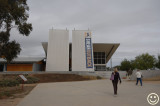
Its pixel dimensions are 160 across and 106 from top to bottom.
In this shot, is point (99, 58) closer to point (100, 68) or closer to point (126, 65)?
point (100, 68)

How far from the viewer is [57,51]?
1350 inches

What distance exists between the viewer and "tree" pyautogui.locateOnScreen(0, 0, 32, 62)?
10062mm

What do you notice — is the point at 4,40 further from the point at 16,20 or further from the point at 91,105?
the point at 91,105

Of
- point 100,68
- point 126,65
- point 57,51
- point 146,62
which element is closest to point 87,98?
point 57,51

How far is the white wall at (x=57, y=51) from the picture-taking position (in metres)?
33.5

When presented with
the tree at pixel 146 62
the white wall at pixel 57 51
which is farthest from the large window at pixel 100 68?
the tree at pixel 146 62

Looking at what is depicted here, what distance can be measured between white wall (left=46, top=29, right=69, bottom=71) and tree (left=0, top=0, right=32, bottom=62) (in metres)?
22.5

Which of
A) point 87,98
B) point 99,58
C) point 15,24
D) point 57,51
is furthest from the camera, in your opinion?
point 99,58

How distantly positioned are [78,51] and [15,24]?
24.4m

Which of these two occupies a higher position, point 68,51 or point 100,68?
point 68,51

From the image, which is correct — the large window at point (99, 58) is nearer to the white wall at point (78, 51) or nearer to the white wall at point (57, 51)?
the white wall at point (78, 51)

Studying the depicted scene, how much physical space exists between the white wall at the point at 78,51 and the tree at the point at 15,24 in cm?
2314

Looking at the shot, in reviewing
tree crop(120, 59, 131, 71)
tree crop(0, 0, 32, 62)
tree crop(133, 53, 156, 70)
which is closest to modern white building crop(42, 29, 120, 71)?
tree crop(0, 0, 32, 62)

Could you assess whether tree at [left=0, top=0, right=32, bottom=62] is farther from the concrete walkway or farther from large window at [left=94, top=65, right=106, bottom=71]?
large window at [left=94, top=65, right=106, bottom=71]
